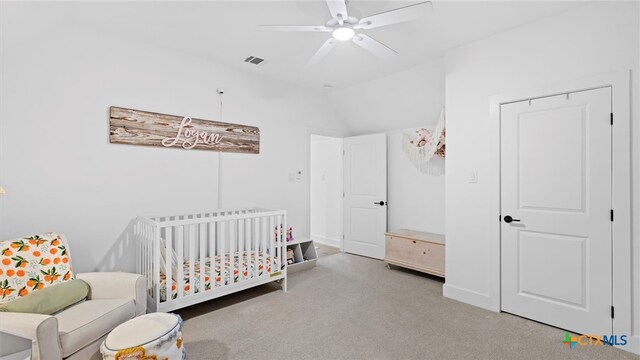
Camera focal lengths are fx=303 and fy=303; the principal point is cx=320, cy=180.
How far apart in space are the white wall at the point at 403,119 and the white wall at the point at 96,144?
1674 millimetres

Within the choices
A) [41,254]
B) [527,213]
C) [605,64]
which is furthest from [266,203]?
[605,64]

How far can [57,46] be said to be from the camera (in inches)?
97.1

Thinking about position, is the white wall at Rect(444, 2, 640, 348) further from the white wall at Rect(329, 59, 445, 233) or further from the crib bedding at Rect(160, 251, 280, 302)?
the crib bedding at Rect(160, 251, 280, 302)

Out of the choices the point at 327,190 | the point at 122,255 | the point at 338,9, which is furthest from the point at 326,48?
the point at 327,190

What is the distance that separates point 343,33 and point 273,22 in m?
0.66

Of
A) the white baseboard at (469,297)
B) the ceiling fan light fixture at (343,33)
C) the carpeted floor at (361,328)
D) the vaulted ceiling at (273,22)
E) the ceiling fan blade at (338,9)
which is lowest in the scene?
the carpeted floor at (361,328)

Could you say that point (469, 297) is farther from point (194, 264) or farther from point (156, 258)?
point (156, 258)

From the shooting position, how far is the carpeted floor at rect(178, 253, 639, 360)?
2.10 m

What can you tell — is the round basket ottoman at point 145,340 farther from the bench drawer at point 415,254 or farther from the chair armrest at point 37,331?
the bench drawer at point 415,254

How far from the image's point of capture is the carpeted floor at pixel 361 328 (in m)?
2.10

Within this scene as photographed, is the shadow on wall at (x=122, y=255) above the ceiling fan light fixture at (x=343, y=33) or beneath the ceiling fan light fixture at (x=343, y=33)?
beneath

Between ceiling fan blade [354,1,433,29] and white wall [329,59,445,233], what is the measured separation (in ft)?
5.37

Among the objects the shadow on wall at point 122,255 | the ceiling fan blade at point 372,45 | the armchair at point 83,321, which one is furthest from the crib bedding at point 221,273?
the ceiling fan blade at point 372,45

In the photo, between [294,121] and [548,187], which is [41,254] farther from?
[548,187]
